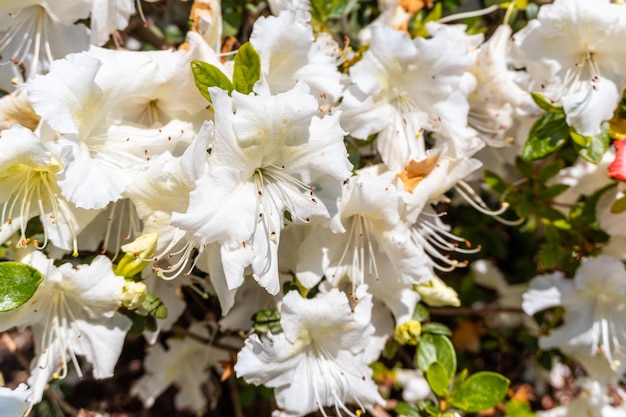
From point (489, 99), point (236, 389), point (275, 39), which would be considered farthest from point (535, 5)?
point (236, 389)

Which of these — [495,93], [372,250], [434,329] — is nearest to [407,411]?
[434,329]

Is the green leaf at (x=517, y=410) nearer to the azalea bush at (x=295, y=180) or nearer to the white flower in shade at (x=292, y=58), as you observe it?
the azalea bush at (x=295, y=180)

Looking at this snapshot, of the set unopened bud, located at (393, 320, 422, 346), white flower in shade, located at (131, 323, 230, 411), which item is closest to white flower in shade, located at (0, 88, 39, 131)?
white flower in shade, located at (131, 323, 230, 411)

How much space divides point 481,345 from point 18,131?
77.6 inches

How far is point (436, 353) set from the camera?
1.60 m

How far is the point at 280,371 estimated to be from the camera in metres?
1.41

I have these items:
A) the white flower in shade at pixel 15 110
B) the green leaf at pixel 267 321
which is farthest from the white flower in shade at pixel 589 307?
the white flower in shade at pixel 15 110

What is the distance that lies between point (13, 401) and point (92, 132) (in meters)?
0.51

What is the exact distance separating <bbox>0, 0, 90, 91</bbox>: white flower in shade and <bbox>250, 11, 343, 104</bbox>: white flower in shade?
1.37 ft

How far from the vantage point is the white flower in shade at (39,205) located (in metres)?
1.24

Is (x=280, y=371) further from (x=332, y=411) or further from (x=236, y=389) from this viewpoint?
(x=236, y=389)

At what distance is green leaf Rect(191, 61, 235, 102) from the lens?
1238mm

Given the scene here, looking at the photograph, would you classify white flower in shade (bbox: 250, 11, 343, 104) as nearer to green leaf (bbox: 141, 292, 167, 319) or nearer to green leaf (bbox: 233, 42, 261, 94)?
green leaf (bbox: 233, 42, 261, 94)

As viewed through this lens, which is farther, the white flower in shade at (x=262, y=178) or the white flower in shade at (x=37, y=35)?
the white flower in shade at (x=37, y=35)
